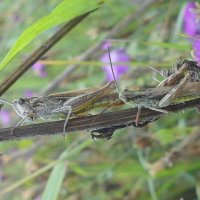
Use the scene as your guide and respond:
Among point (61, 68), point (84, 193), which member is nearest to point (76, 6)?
point (84, 193)

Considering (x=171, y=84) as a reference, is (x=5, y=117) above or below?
above

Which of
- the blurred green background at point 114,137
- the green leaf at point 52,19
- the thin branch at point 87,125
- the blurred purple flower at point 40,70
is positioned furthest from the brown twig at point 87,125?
the blurred purple flower at point 40,70

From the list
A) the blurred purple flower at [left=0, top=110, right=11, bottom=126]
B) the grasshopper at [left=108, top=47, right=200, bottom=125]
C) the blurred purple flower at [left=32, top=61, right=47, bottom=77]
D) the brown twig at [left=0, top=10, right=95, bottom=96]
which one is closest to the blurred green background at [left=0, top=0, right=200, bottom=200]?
the blurred purple flower at [left=32, top=61, right=47, bottom=77]

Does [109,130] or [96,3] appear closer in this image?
[109,130]

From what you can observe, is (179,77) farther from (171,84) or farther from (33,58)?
(33,58)

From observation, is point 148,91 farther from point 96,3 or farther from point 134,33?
point 134,33

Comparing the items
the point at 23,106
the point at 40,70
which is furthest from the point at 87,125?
the point at 40,70
